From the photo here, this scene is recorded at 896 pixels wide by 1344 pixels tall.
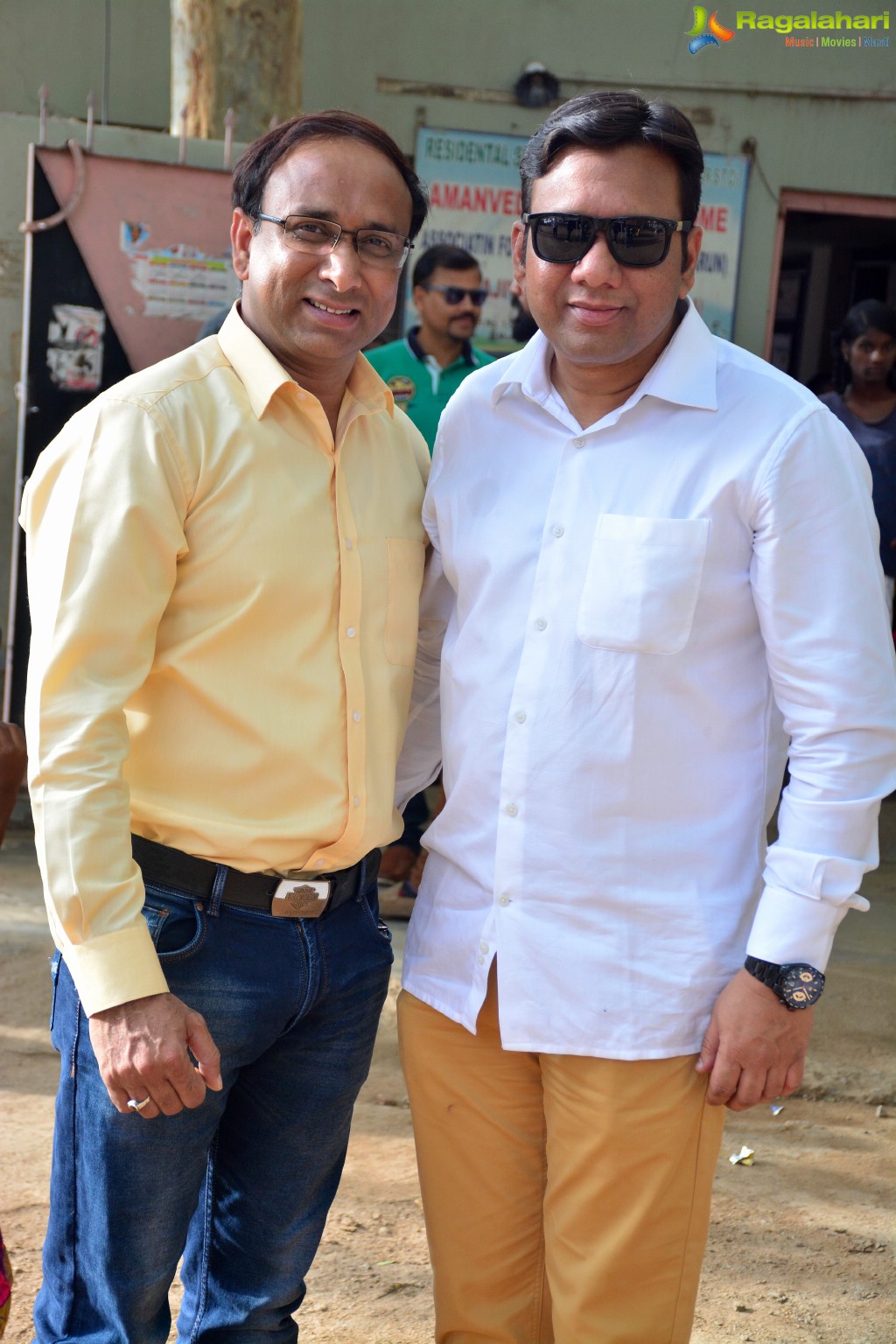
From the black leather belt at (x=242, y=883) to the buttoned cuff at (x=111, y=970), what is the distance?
175mm

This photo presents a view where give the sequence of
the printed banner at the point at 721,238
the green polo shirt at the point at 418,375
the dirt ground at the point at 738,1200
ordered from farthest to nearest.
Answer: the printed banner at the point at 721,238 → the green polo shirt at the point at 418,375 → the dirt ground at the point at 738,1200

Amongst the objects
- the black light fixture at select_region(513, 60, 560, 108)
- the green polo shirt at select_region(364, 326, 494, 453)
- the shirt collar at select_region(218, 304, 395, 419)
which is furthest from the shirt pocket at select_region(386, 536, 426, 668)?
the black light fixture at select_region(513, 60, 560, 108)

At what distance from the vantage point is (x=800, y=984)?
6.20 ft

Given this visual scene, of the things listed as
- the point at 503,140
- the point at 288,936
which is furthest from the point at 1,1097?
the point at 503,140

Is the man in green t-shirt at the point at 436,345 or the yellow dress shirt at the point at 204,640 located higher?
the man in green t-shirt at the point at 436,345

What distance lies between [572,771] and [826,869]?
385mm

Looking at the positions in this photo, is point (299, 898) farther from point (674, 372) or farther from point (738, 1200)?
point (738, 1200)

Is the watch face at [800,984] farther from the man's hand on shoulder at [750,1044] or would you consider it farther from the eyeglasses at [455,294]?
the eyeglasses at [455,294]

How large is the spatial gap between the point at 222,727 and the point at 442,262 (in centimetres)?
372

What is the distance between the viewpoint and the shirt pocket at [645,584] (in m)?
1.91

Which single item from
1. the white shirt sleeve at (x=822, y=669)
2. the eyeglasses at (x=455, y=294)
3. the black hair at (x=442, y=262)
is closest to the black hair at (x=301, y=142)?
the white shirt sleeve at (x=822, y=669)

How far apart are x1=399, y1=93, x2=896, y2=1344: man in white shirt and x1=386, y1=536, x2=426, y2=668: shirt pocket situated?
0.28 feet

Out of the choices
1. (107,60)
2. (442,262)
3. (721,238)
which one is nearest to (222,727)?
(442,262)

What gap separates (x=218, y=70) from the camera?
540 cm
